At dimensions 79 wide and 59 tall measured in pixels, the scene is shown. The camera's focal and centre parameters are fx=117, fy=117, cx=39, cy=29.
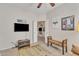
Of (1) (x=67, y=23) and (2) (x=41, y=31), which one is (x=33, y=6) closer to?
(2) (x=41, y=31)

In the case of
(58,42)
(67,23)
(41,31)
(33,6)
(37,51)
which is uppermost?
(33,6)

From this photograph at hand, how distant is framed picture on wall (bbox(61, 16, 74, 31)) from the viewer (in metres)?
1.64

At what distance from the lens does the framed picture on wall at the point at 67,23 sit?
5.39 ft

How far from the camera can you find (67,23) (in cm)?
169

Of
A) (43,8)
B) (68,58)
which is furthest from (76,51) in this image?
(43,8)

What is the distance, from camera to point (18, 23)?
1703mm

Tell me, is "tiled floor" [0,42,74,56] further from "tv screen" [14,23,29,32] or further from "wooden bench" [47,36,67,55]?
"tv screen" [14,23,29,32]

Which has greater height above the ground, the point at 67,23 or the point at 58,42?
the point at 67,23

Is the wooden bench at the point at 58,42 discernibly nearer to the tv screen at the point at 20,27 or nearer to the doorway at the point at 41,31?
the doorway at the point at 41,31

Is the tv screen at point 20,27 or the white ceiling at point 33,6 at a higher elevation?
the white ceiling at point 33,6

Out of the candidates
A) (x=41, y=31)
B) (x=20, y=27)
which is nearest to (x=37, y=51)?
(x=41, y=31)

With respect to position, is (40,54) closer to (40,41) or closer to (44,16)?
(40,41)

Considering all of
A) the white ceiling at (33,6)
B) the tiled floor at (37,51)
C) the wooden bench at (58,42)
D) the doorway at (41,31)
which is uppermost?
the white ceiling at (33,6)

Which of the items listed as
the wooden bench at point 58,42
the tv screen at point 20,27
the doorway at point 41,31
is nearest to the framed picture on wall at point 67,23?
the wooden bench at point 58,42
